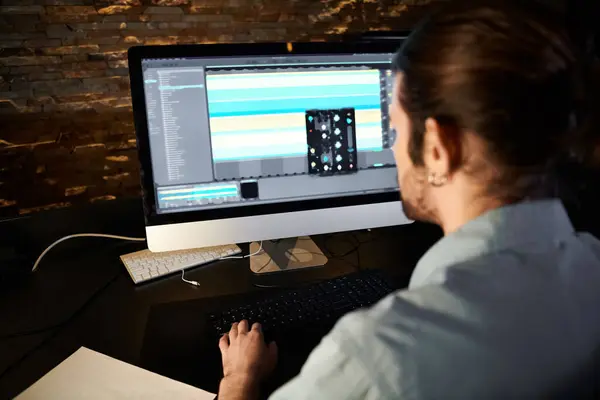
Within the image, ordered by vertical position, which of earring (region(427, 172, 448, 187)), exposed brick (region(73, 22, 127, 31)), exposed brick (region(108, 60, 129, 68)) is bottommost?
earring (region(427, 172, 448, 187))

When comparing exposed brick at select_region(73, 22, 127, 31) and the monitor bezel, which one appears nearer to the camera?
the monitor bezel

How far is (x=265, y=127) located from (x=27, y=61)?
1.98 feet

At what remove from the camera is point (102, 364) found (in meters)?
0.92

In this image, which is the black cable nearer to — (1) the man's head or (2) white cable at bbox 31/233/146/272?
(2) white cable at bbox 31/233/146/272

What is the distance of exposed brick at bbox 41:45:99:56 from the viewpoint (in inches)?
49.8

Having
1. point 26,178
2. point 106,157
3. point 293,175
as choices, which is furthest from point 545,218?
point 26,178

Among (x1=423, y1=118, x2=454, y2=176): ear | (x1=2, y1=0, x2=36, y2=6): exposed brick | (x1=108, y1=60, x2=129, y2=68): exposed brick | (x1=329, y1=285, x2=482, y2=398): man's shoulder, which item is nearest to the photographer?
(x1=329, y1=285, x2=482, y2=398): man's shoulder

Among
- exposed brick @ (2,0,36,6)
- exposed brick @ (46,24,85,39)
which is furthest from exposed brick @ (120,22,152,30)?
exposed brick @ (2,0,36,6)

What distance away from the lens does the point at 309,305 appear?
1.04m

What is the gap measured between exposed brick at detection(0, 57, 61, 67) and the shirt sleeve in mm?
1031

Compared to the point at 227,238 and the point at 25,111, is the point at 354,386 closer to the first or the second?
the point at 227,238

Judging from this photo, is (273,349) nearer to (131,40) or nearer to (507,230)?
(507,230)

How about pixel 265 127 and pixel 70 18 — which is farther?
pixel 70 18

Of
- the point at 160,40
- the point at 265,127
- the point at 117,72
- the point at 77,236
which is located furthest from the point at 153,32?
the point at 77,236
